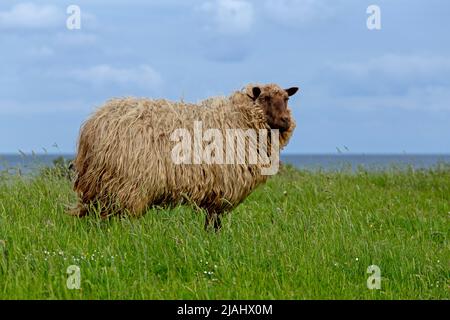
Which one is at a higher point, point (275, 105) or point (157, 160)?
point (275, 105)

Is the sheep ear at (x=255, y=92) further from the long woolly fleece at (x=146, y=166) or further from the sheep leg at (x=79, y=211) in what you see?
the sheep leg at (x=79, y=211)

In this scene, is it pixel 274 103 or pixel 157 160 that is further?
pixel 274 103

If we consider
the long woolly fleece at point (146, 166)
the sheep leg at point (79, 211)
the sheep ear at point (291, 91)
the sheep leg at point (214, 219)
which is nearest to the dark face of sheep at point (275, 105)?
the sheep ear at point (291, 91)

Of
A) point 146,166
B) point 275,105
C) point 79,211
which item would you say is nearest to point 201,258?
point 146,166

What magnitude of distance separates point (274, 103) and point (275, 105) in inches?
1.2

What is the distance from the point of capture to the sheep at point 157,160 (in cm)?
851

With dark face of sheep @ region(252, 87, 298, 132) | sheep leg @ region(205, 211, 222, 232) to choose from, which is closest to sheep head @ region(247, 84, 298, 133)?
dark face of sheep @ region(252, 87, 298, 132)

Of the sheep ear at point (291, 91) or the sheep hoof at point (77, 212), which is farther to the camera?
the sheep ear at point (291, 91)

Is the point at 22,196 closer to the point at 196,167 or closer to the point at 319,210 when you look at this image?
the point at 196,167

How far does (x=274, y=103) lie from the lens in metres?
9.48

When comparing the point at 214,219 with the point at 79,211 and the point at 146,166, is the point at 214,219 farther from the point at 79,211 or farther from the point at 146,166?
the point at 79,211

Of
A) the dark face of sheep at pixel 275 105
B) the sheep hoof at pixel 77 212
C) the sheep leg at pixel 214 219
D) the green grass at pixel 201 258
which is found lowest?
the green grass at pixel 201 258

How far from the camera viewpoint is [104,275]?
6.93 metres
